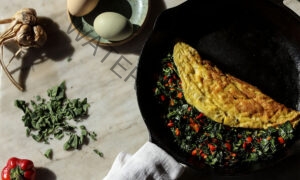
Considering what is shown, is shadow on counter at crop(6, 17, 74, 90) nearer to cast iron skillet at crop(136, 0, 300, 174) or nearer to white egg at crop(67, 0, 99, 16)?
white egg at crop(67, 0, 99, 16)

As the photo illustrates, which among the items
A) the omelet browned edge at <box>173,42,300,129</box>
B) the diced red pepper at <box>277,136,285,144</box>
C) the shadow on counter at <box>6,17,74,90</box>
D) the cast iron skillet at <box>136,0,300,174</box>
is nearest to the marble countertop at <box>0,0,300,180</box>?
the shadow on counter at <box>6,17,74,90</box>

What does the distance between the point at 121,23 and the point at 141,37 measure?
0.64 ft

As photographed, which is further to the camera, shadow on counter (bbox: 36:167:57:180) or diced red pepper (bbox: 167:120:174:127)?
shadow on counter (bbox: 36:167:57:180)

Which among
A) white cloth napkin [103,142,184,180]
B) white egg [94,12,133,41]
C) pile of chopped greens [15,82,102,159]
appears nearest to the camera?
white cloth napkin [103,142,184,180]

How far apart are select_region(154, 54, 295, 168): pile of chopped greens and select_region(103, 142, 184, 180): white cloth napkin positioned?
111 millimetres

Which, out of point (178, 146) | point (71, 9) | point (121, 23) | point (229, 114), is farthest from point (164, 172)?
point (71, 9)

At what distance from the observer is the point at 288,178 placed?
88.6 inches

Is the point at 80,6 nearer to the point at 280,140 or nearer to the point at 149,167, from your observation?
the point at 149,167

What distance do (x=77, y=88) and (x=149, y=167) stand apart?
1.88ft

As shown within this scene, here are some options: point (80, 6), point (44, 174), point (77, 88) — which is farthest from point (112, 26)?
point (44, 174)

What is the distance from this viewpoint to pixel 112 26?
7.24 ft

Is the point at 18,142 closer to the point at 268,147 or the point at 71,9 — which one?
the point at 71,9

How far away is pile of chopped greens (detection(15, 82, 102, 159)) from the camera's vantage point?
2334 mm

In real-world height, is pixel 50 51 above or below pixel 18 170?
above
